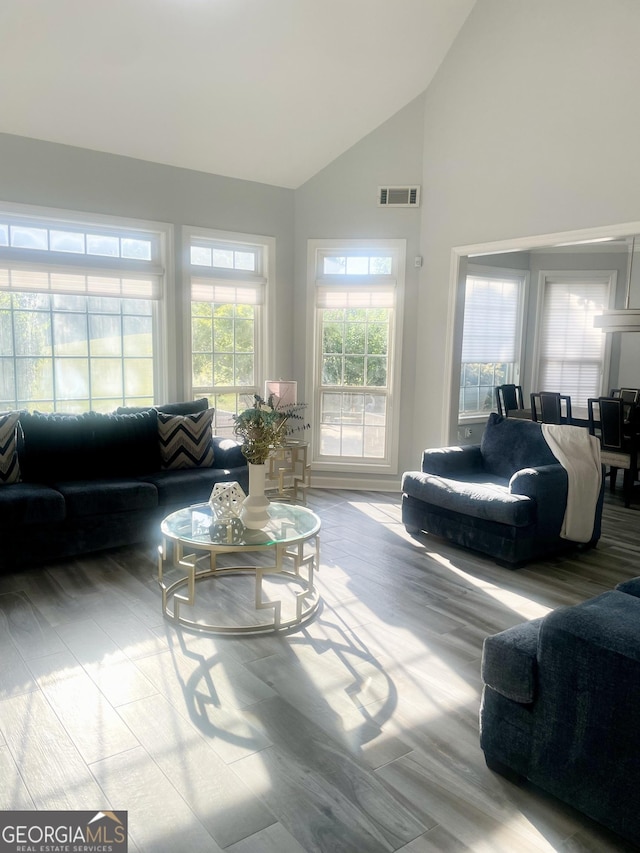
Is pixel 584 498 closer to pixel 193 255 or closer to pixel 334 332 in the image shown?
pixel 334 332

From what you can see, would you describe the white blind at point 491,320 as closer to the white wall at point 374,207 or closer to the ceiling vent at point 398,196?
the white wall at point 374,207

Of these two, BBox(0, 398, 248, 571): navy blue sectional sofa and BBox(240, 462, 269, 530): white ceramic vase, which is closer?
BBox(240, 462, 269, 530): white ceramic vase

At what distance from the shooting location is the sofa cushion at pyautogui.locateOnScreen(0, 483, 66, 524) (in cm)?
404

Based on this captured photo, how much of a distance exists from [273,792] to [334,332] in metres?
4.82

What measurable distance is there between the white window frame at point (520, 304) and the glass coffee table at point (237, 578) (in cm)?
456

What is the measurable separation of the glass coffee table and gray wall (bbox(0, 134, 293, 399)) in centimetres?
221

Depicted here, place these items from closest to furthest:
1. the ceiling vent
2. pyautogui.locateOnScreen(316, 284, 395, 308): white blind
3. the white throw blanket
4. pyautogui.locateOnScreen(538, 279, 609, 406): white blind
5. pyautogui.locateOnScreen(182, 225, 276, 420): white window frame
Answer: the white throw blanket < pyautogui.locateOnScreen(182, 225, 276, 420): white window frame < the ceiling vent < pyautogui.locateOnScreen(316, 284, 395, 308): white blind < pyautogui.locateOnScreen(538, 279, 609, 406): white blind

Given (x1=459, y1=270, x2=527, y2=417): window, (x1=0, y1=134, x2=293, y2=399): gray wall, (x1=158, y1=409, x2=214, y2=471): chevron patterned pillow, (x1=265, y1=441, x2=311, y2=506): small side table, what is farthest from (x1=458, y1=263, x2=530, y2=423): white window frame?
(x1=158, y1=409, x2=214, y2=471): chevron patterned pillow

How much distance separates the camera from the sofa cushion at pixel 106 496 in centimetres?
432

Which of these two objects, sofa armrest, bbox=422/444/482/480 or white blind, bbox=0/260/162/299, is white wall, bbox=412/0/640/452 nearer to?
sofa armrest, bbox=422/444/482/480

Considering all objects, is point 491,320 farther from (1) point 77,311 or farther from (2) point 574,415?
(1) point 77,311

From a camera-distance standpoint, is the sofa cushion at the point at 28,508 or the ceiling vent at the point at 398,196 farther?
the ceiling vent at the point at 398,196

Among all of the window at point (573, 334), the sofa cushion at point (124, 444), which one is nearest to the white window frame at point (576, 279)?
the window at point (573, 334)

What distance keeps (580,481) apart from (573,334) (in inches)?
173
